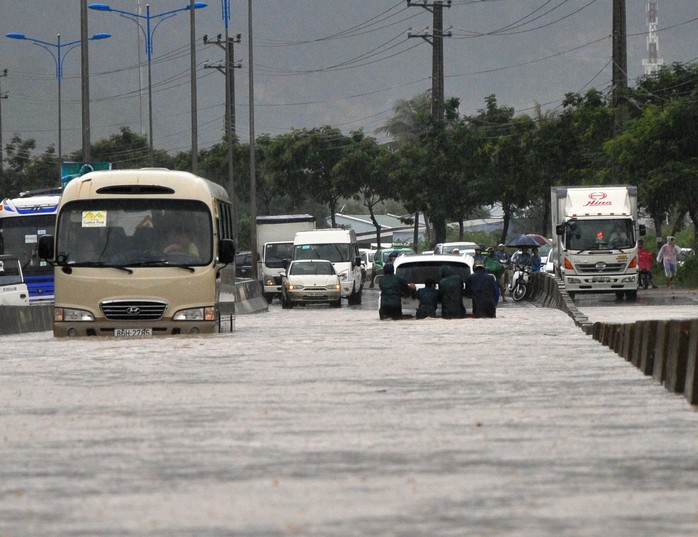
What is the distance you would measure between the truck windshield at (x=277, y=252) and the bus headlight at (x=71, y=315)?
1348 inches

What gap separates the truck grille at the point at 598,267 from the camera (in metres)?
46.7

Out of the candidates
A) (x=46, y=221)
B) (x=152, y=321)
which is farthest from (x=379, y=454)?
(x=46, y=221)

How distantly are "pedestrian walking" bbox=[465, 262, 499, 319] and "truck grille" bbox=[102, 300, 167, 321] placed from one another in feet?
30.4

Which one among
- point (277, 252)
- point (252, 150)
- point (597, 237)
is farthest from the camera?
point (252, 150)

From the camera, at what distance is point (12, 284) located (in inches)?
1416

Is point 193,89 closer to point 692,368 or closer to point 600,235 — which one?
point 600,235

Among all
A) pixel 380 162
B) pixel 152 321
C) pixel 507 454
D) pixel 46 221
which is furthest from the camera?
pixel 380 162

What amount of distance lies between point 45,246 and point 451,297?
946 cm

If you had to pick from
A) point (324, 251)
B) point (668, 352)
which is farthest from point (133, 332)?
point (324, 251)

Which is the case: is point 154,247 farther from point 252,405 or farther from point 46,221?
point 46,221

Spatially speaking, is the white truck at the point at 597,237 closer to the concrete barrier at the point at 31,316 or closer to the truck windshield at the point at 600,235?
the truck windshield at the point at 600,235

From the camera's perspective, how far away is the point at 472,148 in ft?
254

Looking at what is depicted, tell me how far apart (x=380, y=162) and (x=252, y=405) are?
8290cm

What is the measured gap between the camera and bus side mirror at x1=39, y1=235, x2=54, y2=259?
2239 cm
